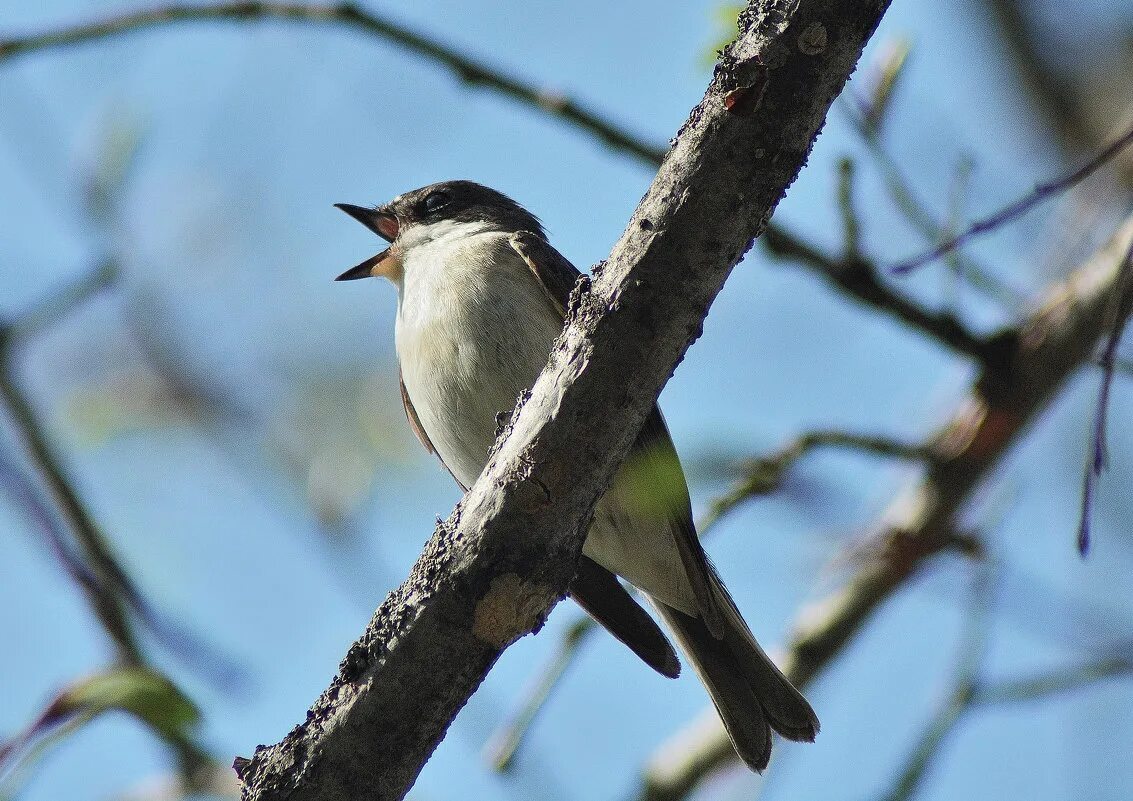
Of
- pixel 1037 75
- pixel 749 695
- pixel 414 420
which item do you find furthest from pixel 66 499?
pixel 1037 75

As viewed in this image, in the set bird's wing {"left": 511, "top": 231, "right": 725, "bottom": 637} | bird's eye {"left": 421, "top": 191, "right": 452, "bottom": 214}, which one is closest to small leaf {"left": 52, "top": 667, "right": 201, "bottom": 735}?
bird's wing {"left": 511, "top": 231, "right": 725, "bottom": 637}

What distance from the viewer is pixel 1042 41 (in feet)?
28.1

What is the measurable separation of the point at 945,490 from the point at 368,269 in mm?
2826

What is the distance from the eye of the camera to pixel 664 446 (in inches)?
152

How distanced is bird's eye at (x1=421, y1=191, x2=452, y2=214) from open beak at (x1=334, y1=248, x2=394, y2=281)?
0.38 metres

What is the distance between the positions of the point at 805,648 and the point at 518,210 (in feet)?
8.76

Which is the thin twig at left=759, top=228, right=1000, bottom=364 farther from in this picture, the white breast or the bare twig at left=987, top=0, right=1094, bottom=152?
the bare twig at left=987, top=0, right=1094, bottom=152

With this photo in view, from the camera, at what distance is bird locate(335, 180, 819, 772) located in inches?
175

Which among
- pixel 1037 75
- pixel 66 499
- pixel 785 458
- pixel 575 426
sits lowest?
pixel 66 499

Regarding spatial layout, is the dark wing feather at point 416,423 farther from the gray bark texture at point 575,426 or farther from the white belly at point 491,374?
the gray bark texture at point 575,426

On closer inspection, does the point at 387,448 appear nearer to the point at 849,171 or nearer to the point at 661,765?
the point at 661,765

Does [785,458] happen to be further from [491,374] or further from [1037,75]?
[1037,75]

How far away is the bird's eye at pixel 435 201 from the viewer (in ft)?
20.2

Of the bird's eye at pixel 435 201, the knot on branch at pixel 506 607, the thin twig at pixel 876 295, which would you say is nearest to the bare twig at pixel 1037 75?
the thin twig at pixel 876 295
